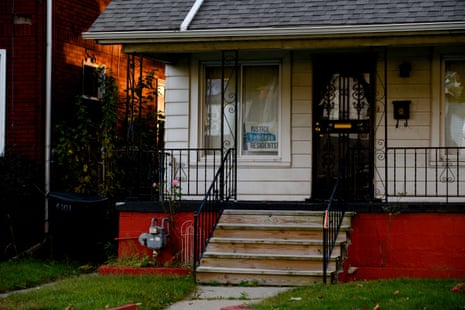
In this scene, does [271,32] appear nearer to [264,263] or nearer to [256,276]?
[264,263]

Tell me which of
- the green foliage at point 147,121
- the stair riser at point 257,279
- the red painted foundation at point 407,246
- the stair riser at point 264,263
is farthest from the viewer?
the green foliage at point 147,121

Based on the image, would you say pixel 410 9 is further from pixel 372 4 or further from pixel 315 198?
pixel 315 198

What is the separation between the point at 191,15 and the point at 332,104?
2.80 meters

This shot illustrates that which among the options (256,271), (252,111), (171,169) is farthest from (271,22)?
(256,271)

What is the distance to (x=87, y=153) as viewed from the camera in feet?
51.2

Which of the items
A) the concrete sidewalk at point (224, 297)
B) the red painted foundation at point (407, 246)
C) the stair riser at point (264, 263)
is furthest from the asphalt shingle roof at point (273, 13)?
the concrete sidewalk at point (224, 297)

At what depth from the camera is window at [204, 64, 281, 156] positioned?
14305mm

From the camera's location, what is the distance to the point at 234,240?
39.3 ft

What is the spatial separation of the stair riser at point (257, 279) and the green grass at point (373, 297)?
0.52 meters

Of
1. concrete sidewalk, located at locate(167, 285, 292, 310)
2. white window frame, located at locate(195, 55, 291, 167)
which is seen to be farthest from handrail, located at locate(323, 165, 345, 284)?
white window frame, located at locate(195, 55, 291, 167)

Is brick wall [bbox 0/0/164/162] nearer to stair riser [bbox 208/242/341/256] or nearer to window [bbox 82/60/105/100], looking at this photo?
window [bbox 82/60/105/100]

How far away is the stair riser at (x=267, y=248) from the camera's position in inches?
458

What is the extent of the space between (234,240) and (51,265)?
3380mm

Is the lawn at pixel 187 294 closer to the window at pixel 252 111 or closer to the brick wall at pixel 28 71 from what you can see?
the window at pixel 252 111
